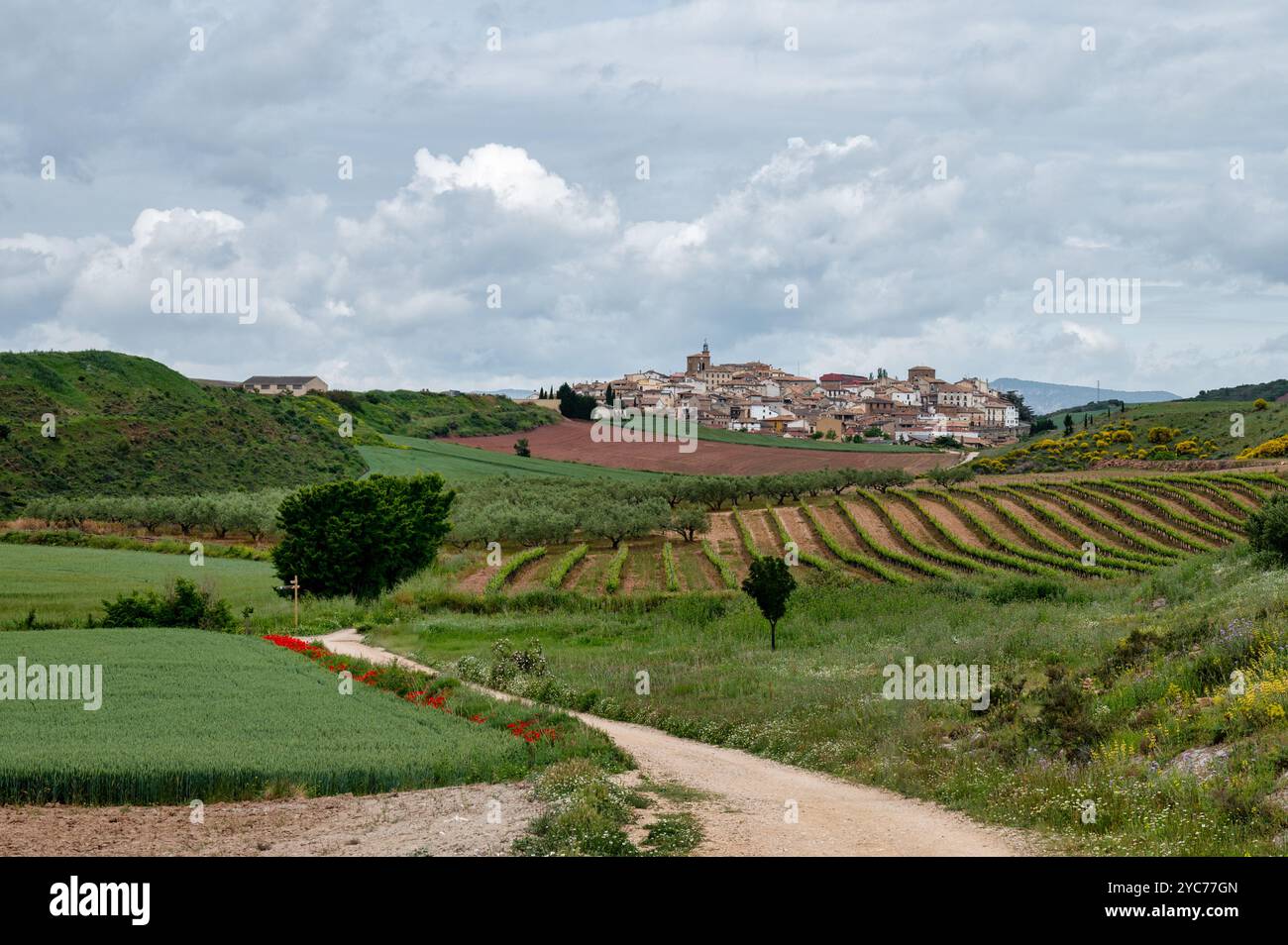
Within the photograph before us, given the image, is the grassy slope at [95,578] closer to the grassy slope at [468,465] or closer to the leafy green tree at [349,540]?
the leafy green tree at [349,540]

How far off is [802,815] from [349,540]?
39344mm

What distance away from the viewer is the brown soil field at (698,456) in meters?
95.4

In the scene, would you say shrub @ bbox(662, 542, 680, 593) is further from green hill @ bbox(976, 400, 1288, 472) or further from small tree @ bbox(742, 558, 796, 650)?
green hill @ bbox(976, 400, 1288, 472)

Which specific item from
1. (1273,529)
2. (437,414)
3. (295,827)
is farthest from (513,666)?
(437,414)

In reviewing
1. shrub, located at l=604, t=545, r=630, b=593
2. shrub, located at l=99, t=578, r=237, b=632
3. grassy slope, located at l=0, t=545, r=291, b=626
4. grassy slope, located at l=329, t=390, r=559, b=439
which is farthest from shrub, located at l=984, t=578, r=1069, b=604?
grassy slope, located at l=329, t=390, r=559, b=439

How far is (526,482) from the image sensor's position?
296 ft

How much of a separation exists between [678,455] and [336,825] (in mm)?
93844

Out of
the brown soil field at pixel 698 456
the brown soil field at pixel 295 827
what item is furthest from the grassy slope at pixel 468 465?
the brown soil field at pixel 295 827

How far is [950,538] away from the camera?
5703 centimetres

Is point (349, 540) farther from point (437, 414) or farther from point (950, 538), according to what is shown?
point (437, 414)

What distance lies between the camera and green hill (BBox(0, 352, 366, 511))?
80.2 metres

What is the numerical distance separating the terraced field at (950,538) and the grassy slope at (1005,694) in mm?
11212
